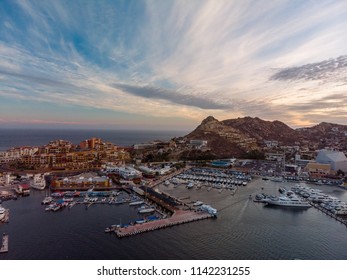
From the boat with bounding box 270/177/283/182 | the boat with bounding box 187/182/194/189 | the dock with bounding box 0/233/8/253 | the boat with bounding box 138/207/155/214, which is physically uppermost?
the boat with bounding box 270/177/283/182

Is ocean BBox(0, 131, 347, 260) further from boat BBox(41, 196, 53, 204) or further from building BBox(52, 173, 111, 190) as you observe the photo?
building BBox(52, 173, 111, 190)

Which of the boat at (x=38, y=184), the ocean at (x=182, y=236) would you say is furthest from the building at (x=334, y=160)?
the boat at (x=38, y=184)

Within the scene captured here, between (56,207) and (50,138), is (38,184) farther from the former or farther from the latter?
(50,138)

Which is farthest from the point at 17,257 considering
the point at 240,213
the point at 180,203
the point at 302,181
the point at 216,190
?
the point at 302,181

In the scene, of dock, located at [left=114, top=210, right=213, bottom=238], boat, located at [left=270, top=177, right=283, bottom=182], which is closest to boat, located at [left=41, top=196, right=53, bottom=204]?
dock, located at [left=114, top=210, right=213, bottom=238]

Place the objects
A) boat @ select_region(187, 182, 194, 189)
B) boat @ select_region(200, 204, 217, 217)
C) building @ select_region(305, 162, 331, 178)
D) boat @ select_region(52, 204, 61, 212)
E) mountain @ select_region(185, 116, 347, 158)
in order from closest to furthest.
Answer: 1. boat @ select_region(200, 204, 217, 217)
2. boat @ select_region(52, 204, 61, 212)
3. boat @ select_region(187, 182, 194, 189)
4. building @ select_region(305, 162, 331, 178)
5. mountain @ select_region(185, 116, 347, 158)

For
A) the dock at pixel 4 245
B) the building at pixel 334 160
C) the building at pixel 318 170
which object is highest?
the building at pixel 334 160

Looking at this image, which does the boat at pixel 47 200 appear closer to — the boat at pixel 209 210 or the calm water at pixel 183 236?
the calm water at pixel 183 236
